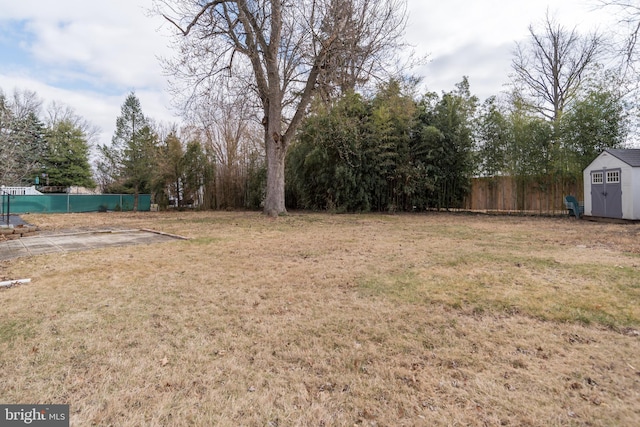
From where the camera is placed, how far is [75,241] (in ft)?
18.0

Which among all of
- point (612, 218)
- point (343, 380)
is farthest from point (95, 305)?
point (612, 218)

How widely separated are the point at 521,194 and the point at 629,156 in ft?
10.3

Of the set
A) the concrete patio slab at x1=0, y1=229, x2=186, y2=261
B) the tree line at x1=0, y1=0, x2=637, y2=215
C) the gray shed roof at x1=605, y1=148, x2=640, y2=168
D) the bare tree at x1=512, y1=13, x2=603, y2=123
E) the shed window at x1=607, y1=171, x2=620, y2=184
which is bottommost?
the concrete patio slab at x1=0, y1=229, x2=186, y2=261

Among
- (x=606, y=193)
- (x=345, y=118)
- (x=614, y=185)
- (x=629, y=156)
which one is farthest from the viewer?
(x=345, y=118)

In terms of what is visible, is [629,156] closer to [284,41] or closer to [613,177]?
[613,177]

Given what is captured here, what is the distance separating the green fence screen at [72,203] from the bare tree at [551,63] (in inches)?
800

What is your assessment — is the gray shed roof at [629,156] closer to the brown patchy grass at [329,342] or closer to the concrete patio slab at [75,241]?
the brown patchy grass at [329,342]

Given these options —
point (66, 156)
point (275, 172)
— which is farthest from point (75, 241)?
point (66, 156)

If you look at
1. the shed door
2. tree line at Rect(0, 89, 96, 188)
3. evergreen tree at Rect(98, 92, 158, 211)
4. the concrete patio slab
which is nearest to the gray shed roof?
the shed door

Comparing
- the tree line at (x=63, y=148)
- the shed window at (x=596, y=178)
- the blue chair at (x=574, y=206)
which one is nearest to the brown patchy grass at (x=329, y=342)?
the shed window at (x=596, y=178)

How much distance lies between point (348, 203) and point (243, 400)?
10.4 metres

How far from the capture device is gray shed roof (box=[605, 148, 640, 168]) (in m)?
7.85

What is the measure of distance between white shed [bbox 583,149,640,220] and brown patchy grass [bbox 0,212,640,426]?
5.90 metres

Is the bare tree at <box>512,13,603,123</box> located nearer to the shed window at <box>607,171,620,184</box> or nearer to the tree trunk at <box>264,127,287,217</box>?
the shed window at <box>607,171,620,184</box>
